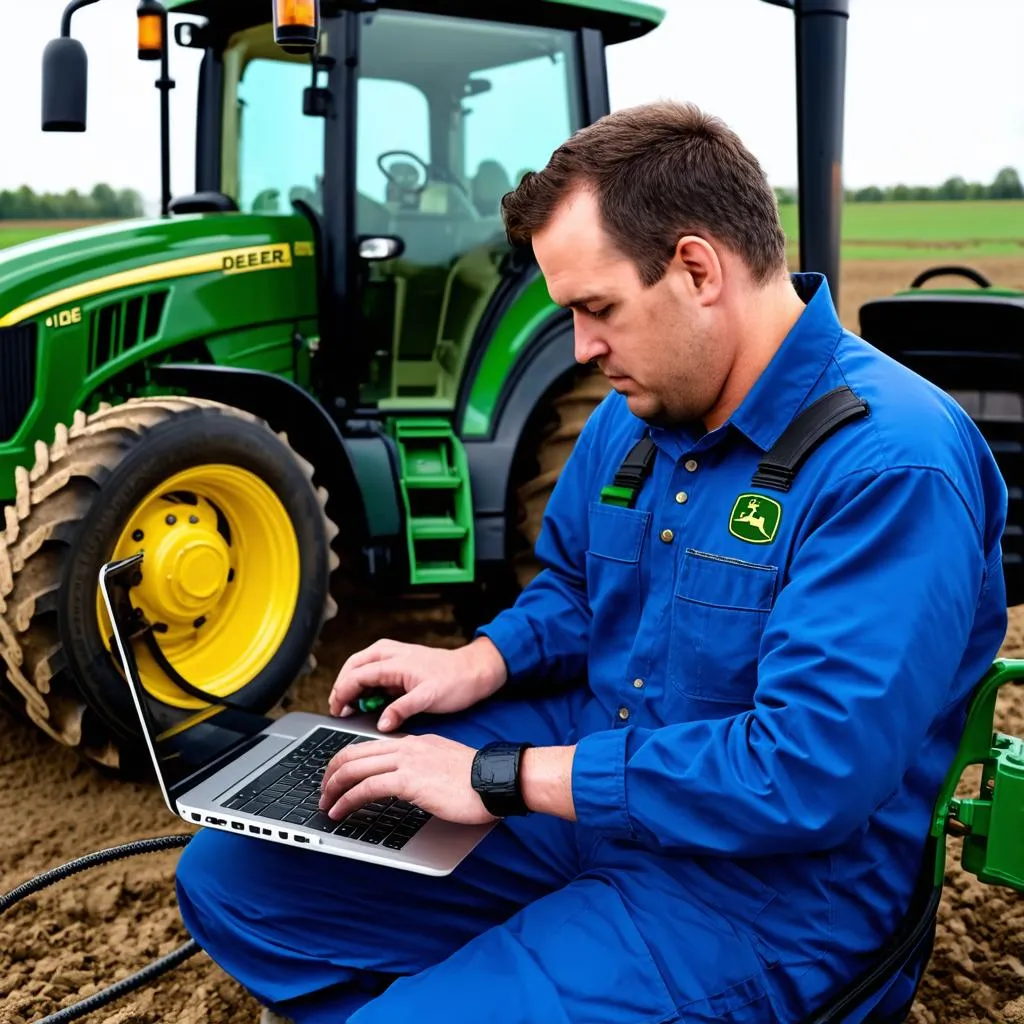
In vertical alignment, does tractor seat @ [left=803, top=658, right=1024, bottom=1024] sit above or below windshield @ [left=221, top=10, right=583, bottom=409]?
below

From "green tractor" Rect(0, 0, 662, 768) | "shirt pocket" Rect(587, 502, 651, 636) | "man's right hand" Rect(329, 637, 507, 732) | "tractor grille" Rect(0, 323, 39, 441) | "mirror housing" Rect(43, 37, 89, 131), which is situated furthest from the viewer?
"tractor grille" Rect(0, 323, 39, 441)

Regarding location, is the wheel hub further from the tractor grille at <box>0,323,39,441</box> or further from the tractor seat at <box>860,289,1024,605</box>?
the tractor seat at <box>860,289,1024,605</box>

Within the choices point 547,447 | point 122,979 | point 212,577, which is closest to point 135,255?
point 212,577

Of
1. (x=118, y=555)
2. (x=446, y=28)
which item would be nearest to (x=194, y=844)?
(x=118, y=555)

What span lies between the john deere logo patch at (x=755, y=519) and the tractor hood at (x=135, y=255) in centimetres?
255

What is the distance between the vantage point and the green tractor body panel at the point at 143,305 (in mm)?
3529

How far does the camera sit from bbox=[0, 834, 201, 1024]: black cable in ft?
7.22

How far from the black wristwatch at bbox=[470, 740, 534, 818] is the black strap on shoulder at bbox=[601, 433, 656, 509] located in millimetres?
456

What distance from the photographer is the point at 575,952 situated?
1553 millimetres

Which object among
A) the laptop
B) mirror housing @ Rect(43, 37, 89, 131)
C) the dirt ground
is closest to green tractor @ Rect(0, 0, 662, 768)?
mirror housing @ Rect(43, 37, 89, 131)

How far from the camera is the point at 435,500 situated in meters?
3.87

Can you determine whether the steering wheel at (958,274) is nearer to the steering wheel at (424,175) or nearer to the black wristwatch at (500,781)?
the steering wheel at (424,175)

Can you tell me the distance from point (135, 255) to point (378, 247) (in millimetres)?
732

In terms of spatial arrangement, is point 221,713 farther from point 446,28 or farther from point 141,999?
point 446,28
